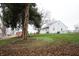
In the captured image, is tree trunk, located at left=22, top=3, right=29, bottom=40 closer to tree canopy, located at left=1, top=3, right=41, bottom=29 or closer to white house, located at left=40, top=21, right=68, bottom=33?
tree canopy, located at left=1, top=3, right=41, bottom=29

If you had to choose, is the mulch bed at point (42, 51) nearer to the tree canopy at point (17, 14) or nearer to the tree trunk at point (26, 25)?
the tree trunk at point (26, 25)

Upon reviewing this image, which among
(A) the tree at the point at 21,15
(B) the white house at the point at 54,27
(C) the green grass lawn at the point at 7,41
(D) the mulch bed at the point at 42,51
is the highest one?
(A) the tree at the point at 21,15

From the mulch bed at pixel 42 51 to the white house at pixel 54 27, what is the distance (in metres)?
0.19

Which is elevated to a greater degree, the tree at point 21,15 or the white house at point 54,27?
the tree at point 21,15

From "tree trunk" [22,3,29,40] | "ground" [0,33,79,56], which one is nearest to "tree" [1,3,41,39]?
"tree trunk" [22,3,29,40]

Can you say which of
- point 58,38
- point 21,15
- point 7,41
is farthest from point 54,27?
point 7,41

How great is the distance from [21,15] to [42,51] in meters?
0.51

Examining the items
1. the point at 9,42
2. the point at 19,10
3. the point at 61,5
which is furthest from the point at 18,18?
the point at 61,5

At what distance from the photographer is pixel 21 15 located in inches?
129

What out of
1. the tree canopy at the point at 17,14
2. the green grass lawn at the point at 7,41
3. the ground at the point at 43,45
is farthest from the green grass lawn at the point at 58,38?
the green grass lawn at the point at 7,41

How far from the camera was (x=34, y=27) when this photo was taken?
322 cm

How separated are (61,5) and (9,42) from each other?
2.55 ft

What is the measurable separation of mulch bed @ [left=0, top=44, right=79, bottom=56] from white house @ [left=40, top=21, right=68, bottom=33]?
19cm

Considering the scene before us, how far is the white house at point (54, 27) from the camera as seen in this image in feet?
10.5
